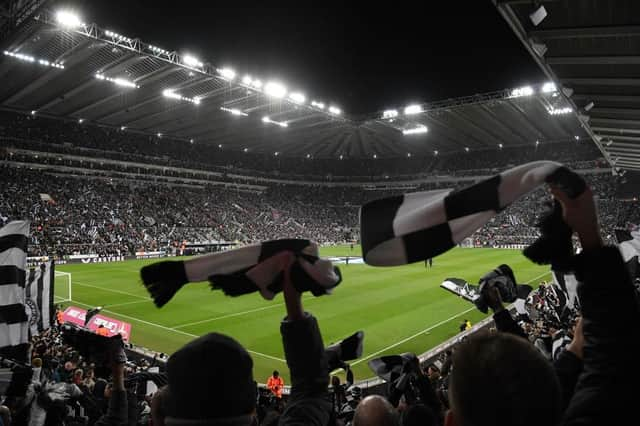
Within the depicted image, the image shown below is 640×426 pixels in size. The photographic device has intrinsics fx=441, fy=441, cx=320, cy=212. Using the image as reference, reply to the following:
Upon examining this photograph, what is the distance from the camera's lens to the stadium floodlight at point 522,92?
3989 centimetres

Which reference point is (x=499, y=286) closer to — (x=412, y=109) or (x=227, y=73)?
(x=227, y=73)

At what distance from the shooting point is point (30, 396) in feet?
14.4

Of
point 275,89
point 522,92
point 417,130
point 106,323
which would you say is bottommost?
point 106,323

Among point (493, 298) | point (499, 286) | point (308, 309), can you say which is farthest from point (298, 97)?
point (493, 298)

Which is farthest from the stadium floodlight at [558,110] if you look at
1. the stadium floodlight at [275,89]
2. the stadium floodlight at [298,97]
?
the stadium floodlight at [275,89]

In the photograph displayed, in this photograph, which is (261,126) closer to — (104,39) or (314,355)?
(104,39)

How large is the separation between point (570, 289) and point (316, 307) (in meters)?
14.4

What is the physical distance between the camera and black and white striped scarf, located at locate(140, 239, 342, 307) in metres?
2.18

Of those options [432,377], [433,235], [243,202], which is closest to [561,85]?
[432,377]

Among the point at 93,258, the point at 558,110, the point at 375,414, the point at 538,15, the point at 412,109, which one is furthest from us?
the point at 412,109

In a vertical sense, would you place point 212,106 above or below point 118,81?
Result: above

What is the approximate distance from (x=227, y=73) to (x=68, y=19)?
1297cm

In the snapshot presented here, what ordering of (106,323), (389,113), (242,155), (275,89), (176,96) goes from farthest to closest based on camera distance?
(242,155) < (389,113) < (275,89) < (176,96) < (106,323)

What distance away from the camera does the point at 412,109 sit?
48969mm
